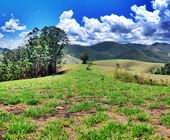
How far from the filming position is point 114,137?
41.0 ft

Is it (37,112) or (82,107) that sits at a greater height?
(82,107)

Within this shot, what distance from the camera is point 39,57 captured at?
400 feet

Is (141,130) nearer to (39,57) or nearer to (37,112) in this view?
(37,112)

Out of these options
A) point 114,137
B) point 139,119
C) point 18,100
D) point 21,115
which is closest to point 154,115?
point 139,119

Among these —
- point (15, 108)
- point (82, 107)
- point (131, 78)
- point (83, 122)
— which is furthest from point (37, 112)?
point (131, 78)

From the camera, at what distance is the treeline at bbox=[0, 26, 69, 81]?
122 metres

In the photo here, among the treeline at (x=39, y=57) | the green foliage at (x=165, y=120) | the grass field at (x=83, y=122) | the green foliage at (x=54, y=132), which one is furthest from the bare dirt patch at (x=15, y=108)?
the treeline at (x=39, y=57)

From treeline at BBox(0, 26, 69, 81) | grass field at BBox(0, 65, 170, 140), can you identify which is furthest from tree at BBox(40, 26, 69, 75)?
grass field at BBox(0, 65, 170, 140)

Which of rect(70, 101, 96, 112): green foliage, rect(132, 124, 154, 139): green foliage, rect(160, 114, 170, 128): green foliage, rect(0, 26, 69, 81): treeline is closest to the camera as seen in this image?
rect(132, 124, 154, 139): green foliage

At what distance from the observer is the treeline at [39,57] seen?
12150 centimetres

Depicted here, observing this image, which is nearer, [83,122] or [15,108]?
[83,122]

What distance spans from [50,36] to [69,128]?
10988cm

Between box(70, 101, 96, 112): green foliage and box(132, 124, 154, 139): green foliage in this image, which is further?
box(70, 101, 96, 112): green foliage

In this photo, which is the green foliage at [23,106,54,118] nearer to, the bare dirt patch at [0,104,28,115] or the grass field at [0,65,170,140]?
the grass field at [0,65,170,140]
